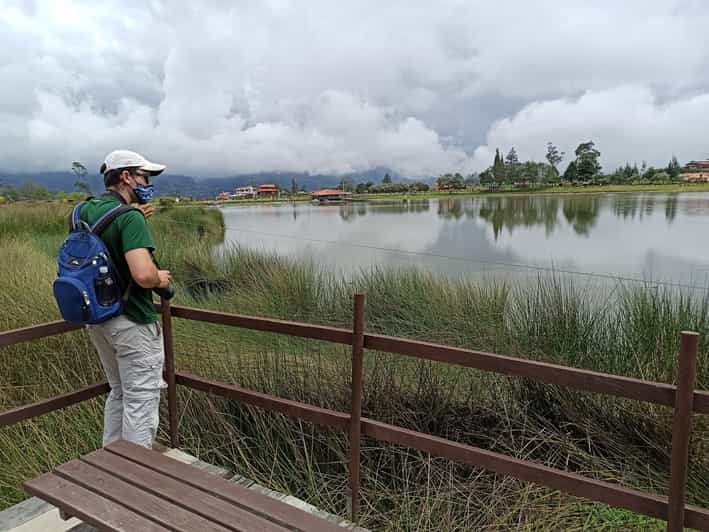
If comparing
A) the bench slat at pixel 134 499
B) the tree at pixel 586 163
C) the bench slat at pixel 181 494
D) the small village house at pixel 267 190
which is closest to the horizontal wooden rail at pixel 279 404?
the bench slat at pixel 181 494

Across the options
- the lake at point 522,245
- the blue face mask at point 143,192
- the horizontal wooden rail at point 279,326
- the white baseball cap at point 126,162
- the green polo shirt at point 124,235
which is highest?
the white baseball cap at point 126,162

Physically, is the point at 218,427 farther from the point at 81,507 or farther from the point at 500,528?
the point at 500,528

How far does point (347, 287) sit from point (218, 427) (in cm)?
432

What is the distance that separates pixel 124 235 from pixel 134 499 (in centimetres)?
117

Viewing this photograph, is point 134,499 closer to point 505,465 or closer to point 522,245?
point 505,465

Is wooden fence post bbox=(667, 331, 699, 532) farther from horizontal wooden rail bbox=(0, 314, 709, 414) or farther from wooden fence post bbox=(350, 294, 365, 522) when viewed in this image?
wooden fence post bbox=(350, 294, 365, 522)

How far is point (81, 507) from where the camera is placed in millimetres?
1782

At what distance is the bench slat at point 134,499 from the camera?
66.3 inches

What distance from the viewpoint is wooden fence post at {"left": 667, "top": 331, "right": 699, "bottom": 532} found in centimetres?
161

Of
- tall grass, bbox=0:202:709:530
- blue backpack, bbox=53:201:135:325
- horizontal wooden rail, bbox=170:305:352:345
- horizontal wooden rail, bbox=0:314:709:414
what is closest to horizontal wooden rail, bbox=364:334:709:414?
horizontal wooden rail, bbox=0:314:709:414

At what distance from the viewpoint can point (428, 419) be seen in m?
3.43

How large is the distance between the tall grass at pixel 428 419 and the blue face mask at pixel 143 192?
147cm

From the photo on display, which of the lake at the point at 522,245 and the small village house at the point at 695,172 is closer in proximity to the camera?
the lake at the point at 522,245

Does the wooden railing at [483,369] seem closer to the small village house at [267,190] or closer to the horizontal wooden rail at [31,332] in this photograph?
the horizontal wooden rail at [31,332]
